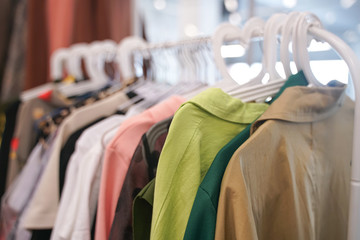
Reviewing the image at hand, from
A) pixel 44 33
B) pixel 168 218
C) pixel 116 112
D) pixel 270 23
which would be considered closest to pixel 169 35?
pixel 44 33

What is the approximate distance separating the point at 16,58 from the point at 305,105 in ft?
5.24

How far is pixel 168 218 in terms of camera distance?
18.3 inches

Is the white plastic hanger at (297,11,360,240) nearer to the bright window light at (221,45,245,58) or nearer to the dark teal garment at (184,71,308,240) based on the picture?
the dark teal garment at (184,71,308,240)

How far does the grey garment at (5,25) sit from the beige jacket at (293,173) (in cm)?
160

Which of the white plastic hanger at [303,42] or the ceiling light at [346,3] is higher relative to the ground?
the ceiling light at [346,3]

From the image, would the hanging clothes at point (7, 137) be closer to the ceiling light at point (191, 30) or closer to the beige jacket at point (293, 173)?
the beige jacket at point (293, 173)

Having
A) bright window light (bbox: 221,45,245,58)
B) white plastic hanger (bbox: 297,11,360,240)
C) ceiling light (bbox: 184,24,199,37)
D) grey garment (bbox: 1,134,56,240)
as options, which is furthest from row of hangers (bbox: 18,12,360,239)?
ceiling light (bbox: 184,24,199,37)

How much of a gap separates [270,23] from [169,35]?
1913mm

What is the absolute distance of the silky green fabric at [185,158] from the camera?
1.49ft

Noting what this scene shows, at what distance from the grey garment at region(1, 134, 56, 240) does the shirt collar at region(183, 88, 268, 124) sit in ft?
1.70

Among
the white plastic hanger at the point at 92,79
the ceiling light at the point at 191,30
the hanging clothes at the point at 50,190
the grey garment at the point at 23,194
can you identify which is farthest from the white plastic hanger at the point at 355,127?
the ceiling light at the point at 191,30

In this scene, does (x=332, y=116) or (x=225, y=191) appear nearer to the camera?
(x=225, y=191)

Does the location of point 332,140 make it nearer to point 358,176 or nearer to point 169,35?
point 358,176

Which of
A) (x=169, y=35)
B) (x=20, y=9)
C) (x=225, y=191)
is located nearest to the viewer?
(x=225, y=191)
